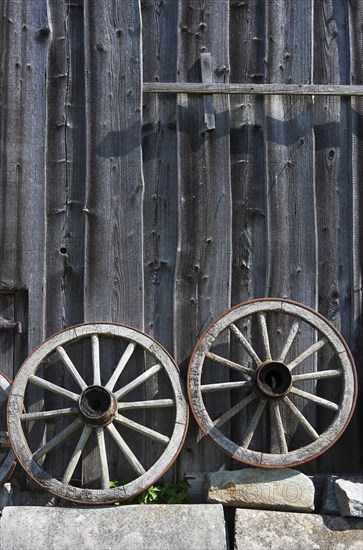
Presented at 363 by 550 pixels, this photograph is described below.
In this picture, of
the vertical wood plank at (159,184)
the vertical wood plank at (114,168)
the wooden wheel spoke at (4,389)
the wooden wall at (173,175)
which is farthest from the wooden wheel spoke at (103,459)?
the wooden wheel spoke at (4,389)

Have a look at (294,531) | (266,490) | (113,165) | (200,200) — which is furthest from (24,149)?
(294,531)

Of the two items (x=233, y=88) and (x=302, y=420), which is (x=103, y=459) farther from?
A: (x=233, y=88)

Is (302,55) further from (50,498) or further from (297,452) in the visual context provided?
(50,498)

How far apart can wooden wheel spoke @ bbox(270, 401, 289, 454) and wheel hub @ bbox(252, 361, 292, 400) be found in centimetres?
14

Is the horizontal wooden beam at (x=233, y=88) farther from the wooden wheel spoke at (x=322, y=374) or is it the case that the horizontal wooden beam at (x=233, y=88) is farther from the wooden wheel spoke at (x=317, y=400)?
the wooden wheel spoke at (x=317, y=400)

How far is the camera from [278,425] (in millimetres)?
4852

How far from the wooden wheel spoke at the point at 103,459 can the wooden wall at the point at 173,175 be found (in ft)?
1.83

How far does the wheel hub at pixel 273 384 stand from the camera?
4727mm

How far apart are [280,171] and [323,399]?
1656 mm

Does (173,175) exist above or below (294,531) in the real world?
above

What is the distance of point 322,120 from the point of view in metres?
5.24

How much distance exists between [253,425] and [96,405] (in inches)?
42.2

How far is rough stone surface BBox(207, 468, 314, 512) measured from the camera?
15.5 ft

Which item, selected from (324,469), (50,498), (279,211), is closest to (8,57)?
(279,211)
